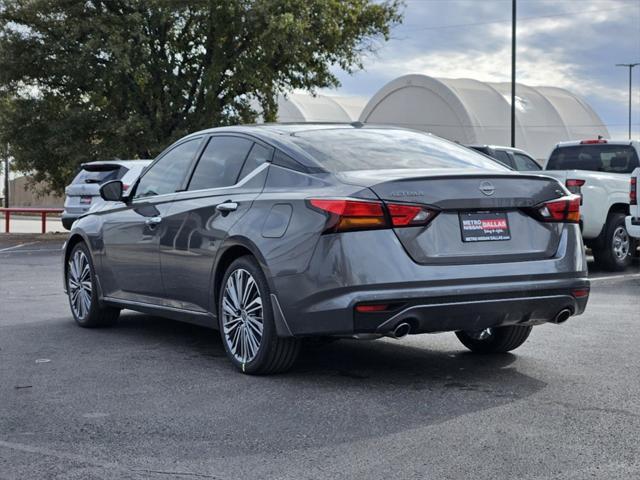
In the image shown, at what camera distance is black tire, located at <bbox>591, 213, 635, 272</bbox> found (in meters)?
15.2

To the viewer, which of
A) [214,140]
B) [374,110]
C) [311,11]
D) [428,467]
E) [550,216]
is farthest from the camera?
[374,110]

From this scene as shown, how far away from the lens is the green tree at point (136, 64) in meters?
29.5

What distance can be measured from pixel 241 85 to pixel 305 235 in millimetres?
26606

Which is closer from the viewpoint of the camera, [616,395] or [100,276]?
[616,395]

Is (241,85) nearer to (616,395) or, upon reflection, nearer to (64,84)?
(64,84)

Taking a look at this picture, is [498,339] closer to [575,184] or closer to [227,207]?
[227,207]

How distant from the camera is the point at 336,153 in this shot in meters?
6.61

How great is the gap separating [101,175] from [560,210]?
52.6ft

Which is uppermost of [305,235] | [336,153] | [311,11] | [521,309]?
[311,11]

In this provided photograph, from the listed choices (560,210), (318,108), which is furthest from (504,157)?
(318,108)

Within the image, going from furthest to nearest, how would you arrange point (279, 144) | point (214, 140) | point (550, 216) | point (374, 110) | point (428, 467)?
point (374, 110) → point (214, 140) → point (279, 144) → point (550, 216) → point (428, 467)

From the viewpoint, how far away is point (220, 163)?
7320mm

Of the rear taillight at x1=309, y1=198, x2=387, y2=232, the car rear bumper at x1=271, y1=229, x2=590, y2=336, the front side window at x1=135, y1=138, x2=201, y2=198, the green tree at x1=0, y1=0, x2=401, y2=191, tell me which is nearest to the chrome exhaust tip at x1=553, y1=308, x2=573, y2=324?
the car rear bumper at x1=271, y1=229, x2=590, y2=336

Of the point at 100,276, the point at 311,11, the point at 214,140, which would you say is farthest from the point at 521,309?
the point at 311,11
